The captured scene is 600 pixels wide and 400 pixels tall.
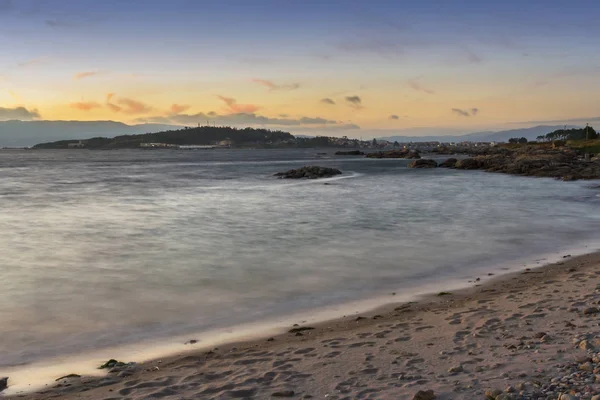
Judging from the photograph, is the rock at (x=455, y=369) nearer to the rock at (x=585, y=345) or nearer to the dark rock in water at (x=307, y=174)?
the rock at (x=585, y=345)

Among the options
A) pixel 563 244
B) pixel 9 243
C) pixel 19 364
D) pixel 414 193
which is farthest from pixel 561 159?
pixel 19 364

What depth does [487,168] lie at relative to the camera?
6469cm

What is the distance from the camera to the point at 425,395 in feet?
16.5

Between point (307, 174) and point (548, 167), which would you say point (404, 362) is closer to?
point (307, 174)

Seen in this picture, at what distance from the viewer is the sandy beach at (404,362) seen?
5.34 m

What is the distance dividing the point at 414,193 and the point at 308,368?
32.5 m

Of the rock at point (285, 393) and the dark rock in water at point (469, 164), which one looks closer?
the rock at point (285, 393)

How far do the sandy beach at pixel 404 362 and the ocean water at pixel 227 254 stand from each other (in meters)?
1.73

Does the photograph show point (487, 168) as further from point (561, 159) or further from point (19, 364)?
point (19, 364)

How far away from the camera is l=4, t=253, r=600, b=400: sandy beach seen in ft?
17.5

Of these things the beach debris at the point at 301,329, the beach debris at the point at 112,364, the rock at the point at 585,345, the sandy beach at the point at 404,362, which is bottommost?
the beach debris at the point at 301,329

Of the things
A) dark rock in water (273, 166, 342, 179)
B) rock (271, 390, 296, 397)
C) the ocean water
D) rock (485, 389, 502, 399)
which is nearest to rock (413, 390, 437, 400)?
rock (485, 389, 502, 399)

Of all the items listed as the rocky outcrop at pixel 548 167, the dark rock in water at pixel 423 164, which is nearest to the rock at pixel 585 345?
the rocky outcrop at pixel 548 167

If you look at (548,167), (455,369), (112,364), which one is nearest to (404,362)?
(455,369)
